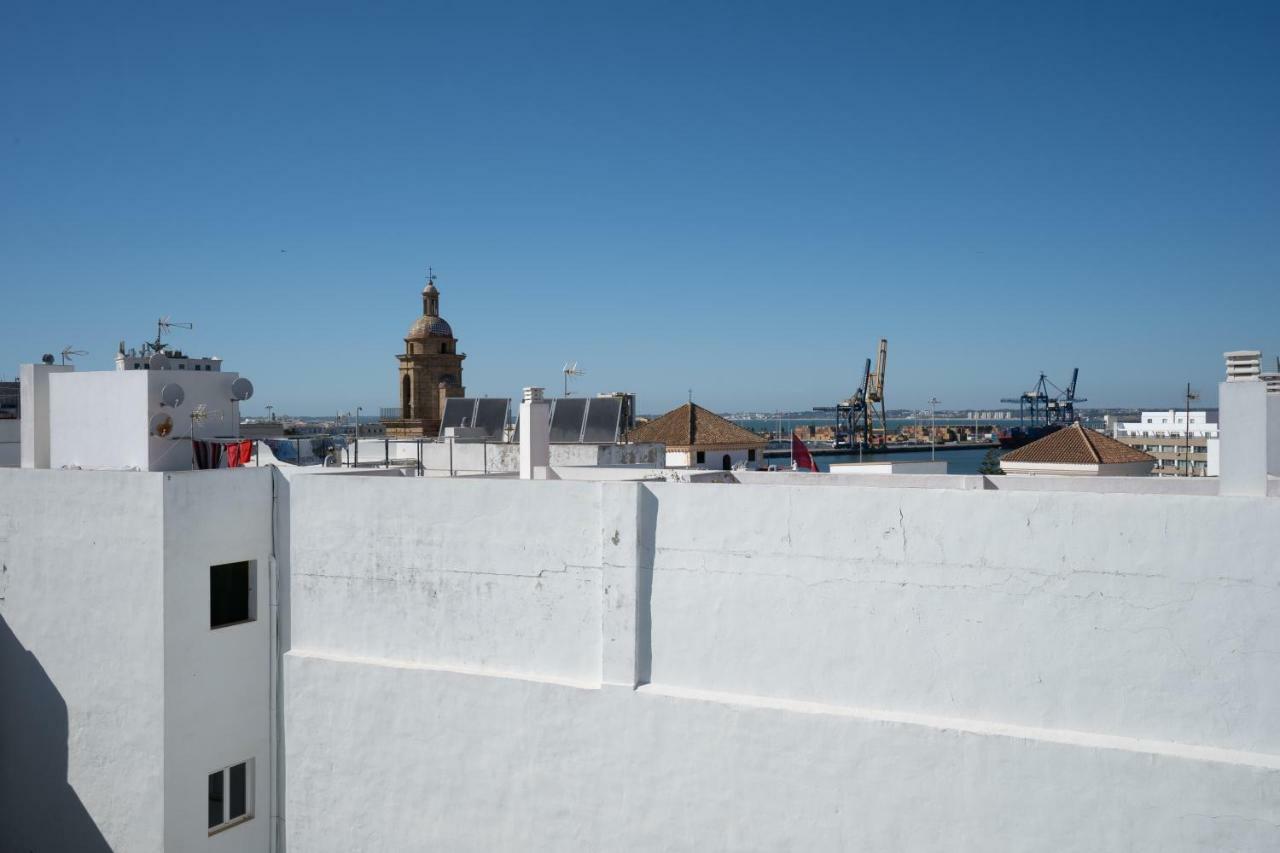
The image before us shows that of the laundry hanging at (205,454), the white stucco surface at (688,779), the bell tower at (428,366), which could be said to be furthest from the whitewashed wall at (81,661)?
the bell tower at (428,366)

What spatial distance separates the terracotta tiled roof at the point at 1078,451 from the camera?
75.0ft

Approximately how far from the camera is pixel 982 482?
1185 cm

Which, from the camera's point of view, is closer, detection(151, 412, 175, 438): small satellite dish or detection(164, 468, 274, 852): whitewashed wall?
detection(164, 468, 274, 852): whitewashed wall

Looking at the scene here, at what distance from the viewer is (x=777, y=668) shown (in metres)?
9.23

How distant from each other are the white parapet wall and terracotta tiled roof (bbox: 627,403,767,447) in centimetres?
2660

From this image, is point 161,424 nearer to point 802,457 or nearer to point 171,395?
point 171,395

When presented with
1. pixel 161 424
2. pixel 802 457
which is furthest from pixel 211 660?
pixel 802 457

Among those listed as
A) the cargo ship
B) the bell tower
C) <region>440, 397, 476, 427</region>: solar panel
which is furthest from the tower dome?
the cargo ship

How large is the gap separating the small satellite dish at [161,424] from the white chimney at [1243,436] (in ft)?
35.7

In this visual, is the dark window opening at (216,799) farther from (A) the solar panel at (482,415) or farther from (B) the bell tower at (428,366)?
(B) the bell tower at (428,366)

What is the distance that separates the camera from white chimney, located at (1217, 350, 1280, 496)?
27.7 ft

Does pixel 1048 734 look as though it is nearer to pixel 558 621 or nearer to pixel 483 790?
pixel 558 621

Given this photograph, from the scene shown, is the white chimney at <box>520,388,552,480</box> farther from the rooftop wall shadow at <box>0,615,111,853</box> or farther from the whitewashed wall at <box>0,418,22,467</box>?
the whitewashed wall at <box>0,418,22,467</box>

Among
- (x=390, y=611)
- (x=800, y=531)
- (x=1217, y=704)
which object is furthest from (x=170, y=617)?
(x=1217, y=704)
